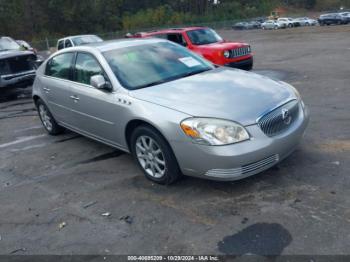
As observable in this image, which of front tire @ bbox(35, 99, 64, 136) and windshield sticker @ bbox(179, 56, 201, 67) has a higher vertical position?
windshield sticker @ bbox(179, 56, 201, 67)

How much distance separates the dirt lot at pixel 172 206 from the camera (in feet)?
10.7

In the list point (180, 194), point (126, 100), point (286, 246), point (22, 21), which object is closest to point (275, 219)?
point (286, 246)

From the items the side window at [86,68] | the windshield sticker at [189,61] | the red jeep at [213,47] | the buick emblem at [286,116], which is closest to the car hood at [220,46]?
the red jeep at [213,47]

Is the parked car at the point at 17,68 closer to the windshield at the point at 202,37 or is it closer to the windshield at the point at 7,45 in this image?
the windshield at the point at 7,45

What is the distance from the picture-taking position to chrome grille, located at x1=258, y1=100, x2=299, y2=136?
3854mm

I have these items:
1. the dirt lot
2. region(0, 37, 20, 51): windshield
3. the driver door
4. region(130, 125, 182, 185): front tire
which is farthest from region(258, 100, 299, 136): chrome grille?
region(0, 37, 20, 51): windshield

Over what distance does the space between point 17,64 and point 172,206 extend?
932cm

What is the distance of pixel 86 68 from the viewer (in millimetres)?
5270

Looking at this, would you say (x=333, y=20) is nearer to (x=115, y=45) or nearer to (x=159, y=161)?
(x=115, y=45)

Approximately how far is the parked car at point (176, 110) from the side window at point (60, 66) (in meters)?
0.02

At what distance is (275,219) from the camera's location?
3463 mm

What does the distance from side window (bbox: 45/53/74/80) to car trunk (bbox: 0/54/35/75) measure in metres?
5.51

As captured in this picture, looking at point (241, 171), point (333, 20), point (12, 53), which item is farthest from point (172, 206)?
point (333, 20)

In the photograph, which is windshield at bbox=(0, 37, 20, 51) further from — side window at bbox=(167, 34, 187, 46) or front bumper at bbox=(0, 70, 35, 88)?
side window at bbox=(167, 34, 187, 46)
